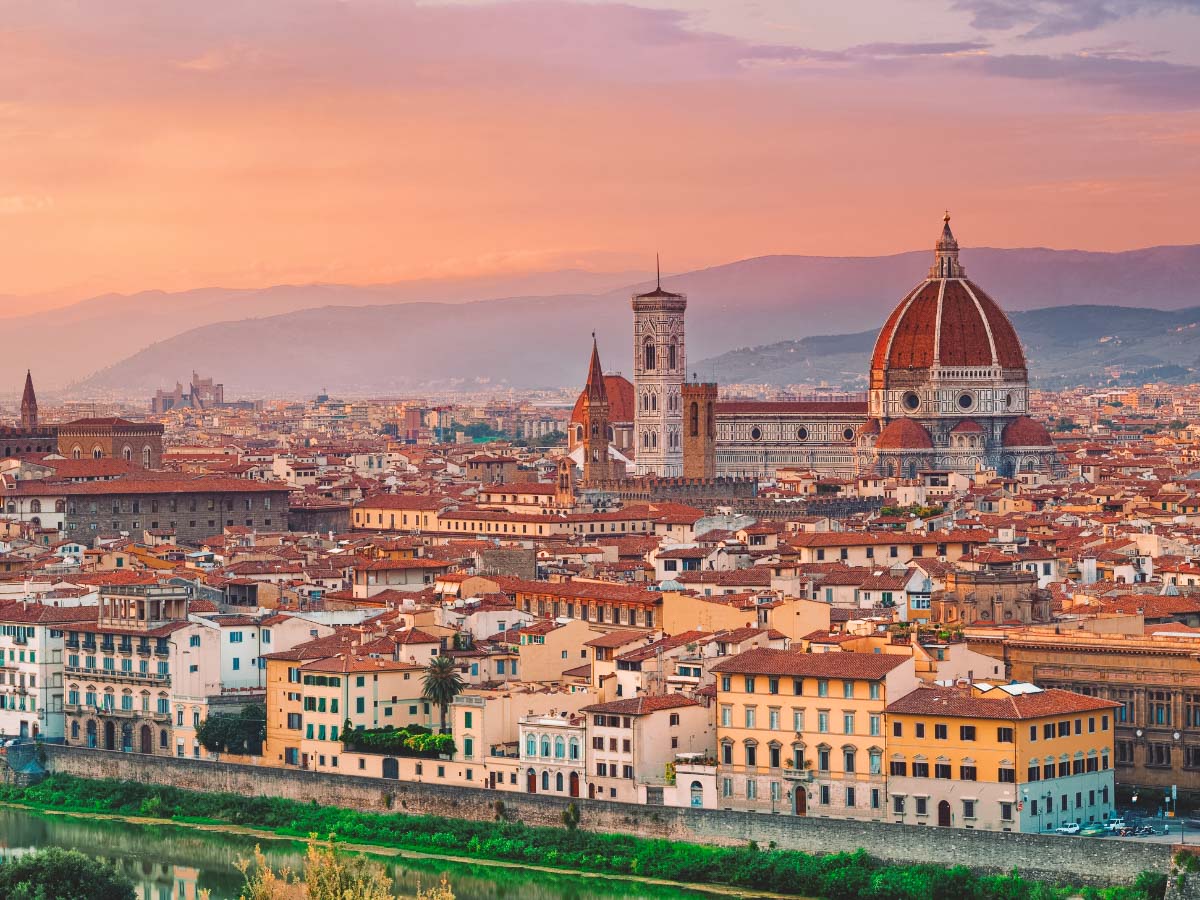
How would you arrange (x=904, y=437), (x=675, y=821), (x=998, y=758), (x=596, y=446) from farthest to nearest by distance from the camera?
1. (x=904, y=437)
2. (x=596, y=446)
3. (x=675, y=821)
4. (x=998, y=758)

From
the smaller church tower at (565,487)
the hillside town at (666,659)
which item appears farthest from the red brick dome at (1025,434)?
the hillside town at (666,659)

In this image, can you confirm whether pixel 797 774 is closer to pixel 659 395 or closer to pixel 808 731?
pixel 808 731

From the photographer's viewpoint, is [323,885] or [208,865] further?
[208,865]

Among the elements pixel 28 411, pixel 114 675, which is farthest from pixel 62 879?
pixel 28 411

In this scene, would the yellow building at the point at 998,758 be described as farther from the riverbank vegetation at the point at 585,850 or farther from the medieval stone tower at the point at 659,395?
the medieval stone tower at the point at 659,395

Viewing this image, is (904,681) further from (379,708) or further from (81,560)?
(81,560)

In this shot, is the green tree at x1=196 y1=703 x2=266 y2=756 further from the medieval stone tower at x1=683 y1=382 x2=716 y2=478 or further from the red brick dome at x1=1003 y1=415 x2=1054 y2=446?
the red brick dome at x1=1003 y1=415 x2=1054 y2=446

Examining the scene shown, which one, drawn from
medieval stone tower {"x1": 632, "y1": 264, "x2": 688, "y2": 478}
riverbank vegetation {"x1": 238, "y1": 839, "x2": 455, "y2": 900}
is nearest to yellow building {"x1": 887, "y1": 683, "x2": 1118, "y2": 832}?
riverbank vegetation {"x1": 238, "y1": 839, "x2": 455, "y2": 900}
